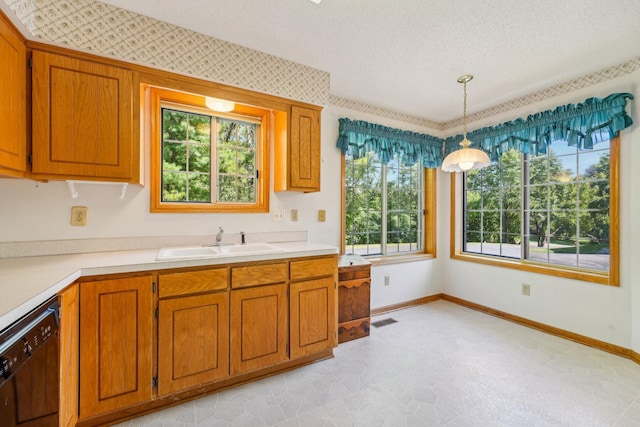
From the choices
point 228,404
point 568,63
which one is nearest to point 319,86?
point 568,63

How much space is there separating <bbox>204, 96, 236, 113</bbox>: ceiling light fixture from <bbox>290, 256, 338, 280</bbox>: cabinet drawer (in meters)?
1.40

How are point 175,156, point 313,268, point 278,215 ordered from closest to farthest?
point 313,268, point 175,156, point 278,215

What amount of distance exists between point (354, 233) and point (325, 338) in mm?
1395

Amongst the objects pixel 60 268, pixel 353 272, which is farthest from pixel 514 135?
pixel 60 268

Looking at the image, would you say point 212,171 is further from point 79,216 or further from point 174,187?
point 79,216

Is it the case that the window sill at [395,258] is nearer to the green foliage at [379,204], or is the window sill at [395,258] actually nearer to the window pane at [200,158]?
the green foliage at [379,204]

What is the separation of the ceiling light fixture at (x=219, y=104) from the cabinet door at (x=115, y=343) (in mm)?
1446

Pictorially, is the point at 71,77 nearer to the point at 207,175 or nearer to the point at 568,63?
the point at 207,175

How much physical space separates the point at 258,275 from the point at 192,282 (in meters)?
0.44

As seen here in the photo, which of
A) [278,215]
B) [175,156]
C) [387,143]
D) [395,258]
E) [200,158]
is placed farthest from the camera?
[395,258]

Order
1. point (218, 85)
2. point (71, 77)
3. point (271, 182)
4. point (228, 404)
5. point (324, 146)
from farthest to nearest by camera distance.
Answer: point (324, 146), point (271, 182), point (218, 85), point (228, 404), point (71, 77)

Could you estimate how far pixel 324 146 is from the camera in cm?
313

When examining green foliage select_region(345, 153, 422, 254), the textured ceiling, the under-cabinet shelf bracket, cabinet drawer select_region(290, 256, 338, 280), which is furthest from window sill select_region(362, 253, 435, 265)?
the under-cabinet shelf bracket

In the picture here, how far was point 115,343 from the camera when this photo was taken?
1.62m
